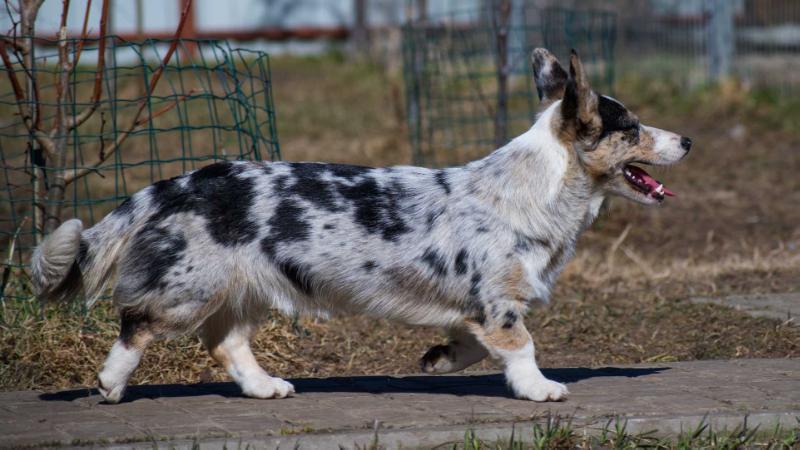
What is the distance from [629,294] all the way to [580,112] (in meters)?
2.86

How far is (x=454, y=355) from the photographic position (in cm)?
471

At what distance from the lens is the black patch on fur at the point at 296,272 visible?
447 cm

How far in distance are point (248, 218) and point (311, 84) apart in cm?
1327

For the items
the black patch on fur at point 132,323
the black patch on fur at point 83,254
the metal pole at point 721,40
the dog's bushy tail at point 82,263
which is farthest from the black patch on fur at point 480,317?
the metal pole at point 721,40

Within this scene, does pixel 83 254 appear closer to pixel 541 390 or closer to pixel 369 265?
pixel 369 265

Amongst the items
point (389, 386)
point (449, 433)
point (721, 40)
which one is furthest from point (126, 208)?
point (721, 40)

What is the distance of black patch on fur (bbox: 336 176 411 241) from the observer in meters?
4.52

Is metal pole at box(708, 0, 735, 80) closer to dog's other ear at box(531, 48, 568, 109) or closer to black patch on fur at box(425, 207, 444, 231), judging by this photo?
dog's other ear at box(531, 48, 568, 109)

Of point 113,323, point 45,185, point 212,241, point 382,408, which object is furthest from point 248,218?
point 45,185

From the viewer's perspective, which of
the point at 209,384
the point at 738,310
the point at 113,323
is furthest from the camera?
the point at 738,310

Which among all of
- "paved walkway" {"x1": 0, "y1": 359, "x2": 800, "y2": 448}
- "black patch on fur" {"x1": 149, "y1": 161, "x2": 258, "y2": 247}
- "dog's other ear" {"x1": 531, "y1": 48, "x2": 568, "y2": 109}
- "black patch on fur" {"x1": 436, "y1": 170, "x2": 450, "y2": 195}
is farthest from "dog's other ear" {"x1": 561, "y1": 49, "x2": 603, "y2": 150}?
"black patch on fur" {"x1": 149, "y1": 161, "x2": 258, "y2": 247}

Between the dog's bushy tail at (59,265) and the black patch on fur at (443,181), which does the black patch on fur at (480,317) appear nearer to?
the black patch on fur at (443,181)

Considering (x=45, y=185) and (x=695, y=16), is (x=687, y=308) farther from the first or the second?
(x=695, y=16)

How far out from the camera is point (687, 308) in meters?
6.62
